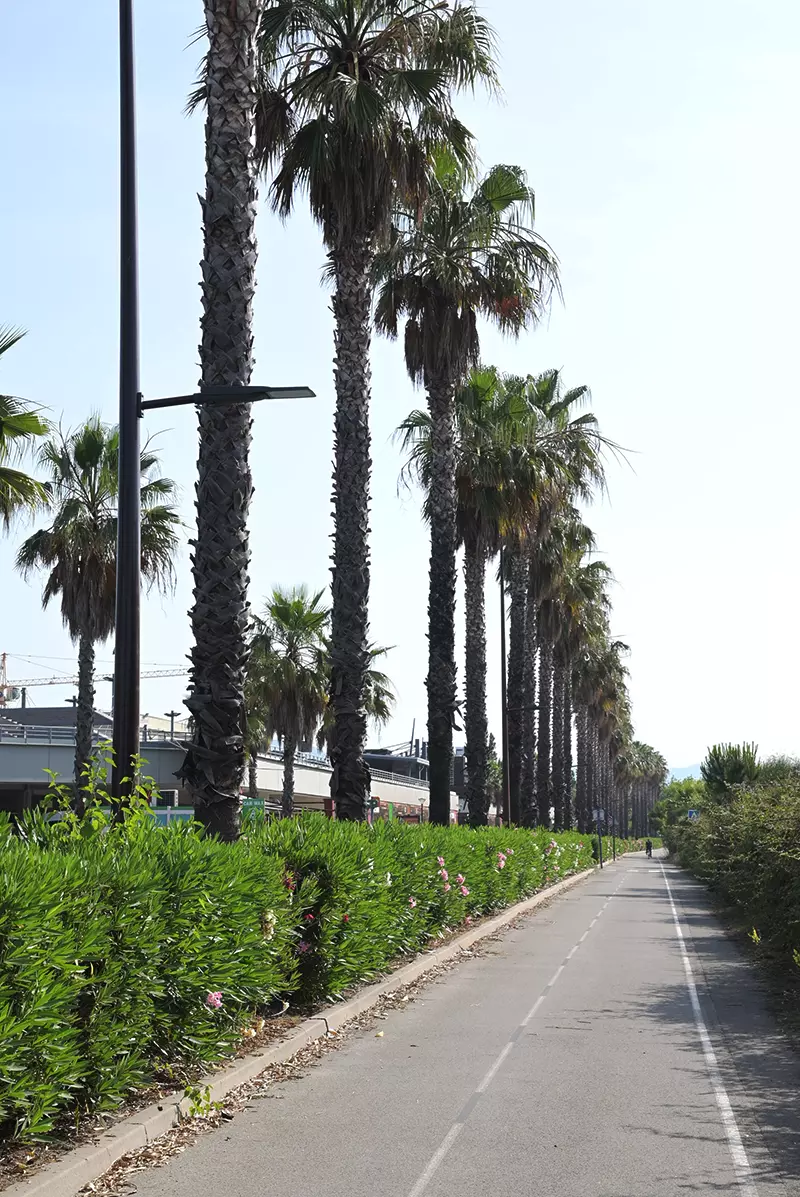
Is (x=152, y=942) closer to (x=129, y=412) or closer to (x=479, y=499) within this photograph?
(x=129, y=412)

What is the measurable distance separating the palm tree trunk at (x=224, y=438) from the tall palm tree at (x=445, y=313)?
1361 centimetres

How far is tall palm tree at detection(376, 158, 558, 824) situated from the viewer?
2717 cm

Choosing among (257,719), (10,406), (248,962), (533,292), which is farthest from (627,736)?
(248,962)

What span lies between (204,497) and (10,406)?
9247 millimetres

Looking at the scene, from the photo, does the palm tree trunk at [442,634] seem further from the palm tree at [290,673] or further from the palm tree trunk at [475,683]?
the palm tree at [290,673]

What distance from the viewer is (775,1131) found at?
28.0 feet

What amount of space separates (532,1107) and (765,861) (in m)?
12.4

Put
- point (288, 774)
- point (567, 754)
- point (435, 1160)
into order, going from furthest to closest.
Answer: point (567, 754)
point (288, 774)
point (435, 1160)

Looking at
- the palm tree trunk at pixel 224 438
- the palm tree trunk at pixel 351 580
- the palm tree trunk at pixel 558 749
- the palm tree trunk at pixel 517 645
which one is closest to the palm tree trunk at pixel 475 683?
the palm tree trunk at pixel 517 645

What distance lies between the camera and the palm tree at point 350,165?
62.4 ft

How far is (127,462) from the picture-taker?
1111 centimetres

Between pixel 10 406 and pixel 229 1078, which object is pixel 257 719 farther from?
pixel 229 1078

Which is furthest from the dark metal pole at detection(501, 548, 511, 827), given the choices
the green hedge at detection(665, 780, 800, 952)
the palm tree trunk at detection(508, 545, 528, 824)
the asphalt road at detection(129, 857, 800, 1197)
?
the asphalt road at detection(129, 857, 800, 1197)

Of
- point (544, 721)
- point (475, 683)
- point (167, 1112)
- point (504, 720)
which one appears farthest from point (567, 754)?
point (167, 1112)
